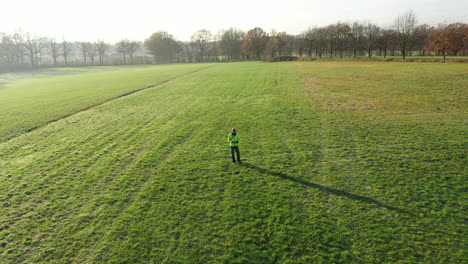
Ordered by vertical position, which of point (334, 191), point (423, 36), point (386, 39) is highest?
point (423, 36)

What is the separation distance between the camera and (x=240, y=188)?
9.91m

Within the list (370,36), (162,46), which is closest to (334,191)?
(370,36)

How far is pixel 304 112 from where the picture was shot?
20484mm

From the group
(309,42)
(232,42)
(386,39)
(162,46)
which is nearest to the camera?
(386,39)

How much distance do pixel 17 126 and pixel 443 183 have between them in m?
25.7

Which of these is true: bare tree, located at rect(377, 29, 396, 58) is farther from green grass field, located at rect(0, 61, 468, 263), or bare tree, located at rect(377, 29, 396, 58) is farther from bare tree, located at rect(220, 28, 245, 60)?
green grass field, located at rect(0, 61, 468, 263)

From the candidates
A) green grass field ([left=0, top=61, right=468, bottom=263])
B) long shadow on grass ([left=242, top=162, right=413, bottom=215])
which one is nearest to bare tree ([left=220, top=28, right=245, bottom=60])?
green grass field ([left=0, top=61, right=468, bottom=263])

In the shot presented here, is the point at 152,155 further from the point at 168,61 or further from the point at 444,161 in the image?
the point at 168,61

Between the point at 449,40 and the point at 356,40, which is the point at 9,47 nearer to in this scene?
the point at 356,40

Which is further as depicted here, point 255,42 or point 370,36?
point 255,42

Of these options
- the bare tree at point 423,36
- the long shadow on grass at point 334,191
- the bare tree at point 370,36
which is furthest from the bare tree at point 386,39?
the long shadow on grass at point 334,191

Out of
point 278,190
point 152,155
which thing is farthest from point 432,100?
point 152,155

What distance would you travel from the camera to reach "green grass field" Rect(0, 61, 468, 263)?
702 cm

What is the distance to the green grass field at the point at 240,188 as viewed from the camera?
7.02m
